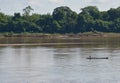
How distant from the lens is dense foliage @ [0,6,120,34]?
16000cm

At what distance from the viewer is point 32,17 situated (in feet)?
575

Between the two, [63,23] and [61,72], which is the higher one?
[63,23]

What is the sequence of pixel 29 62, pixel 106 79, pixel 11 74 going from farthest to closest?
pixel 29 62 → pixel 11 74 → pixel 106 79

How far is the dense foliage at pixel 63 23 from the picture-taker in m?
160

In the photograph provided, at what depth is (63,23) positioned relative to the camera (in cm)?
16100

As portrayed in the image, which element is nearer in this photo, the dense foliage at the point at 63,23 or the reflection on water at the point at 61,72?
the reflection on water at the point at 61,72

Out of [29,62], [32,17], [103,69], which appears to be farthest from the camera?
[32,17]

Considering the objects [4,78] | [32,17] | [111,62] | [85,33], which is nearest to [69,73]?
[4,78]

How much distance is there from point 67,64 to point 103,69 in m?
6.49

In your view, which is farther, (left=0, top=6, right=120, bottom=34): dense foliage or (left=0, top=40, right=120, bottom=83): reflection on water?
(left=0, top=6, right=120, bottom=34): dense foliage

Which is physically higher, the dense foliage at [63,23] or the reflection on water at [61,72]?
the dense foliage at [63,23]

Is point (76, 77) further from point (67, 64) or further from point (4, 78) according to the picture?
point (67, 64)

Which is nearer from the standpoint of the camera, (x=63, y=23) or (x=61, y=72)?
(x=61, y=72)

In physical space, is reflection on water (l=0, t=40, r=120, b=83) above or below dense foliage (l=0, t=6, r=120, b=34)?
below
